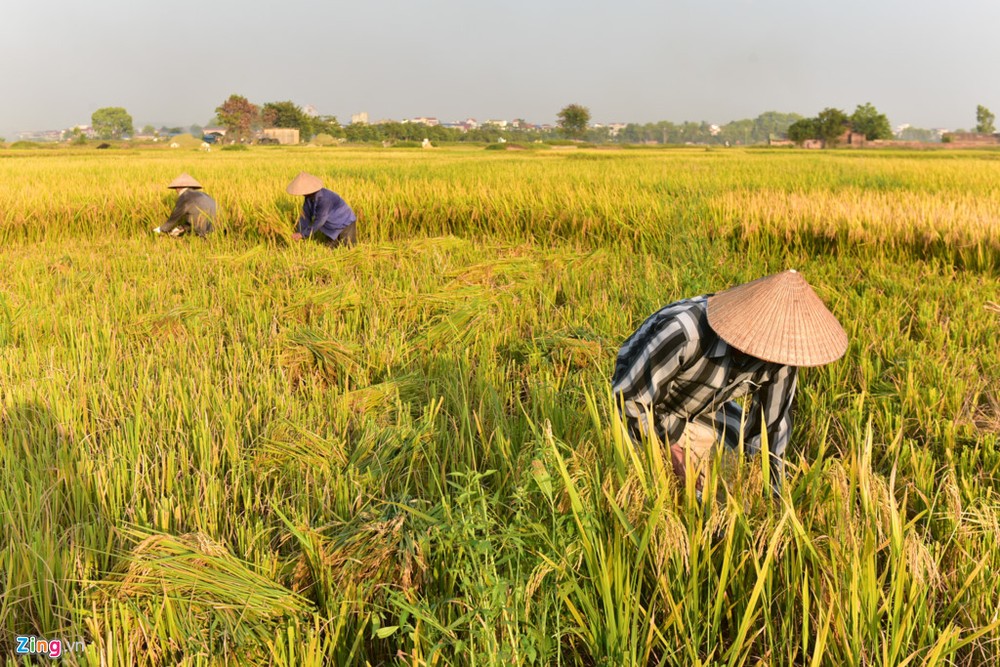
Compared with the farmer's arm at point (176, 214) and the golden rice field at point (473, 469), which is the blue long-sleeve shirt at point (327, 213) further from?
the farmer's arm at point (176, 214)

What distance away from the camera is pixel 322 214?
5.26m

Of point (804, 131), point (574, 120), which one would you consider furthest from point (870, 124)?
point (574, 120)

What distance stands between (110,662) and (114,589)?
A: 0.72 feet

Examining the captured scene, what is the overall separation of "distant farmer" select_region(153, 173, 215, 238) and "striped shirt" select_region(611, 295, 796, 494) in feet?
16.5

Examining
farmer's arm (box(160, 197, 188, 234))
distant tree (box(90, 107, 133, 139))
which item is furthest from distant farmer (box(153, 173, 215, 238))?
distant tree (box(90, 107, 133, 139))

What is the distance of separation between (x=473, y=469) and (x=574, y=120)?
8103 centimetres

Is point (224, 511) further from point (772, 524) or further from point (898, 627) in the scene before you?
point (898, 627)

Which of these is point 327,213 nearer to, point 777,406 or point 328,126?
point 777,406

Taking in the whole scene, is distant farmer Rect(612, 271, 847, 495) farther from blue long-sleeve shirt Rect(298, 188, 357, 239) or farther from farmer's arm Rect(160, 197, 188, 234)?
farmer's arm Rect(160, 197, 188, 234)

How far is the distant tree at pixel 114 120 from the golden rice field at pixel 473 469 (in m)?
129

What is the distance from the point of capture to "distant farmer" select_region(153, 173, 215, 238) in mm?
5703

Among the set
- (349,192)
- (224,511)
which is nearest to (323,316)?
(224,511)
